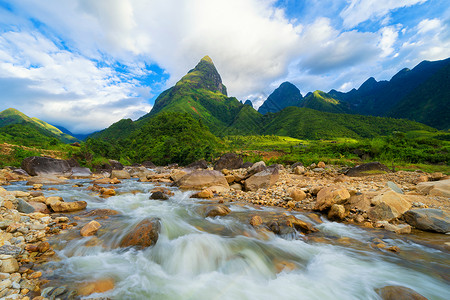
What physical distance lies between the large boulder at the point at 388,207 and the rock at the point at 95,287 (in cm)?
916

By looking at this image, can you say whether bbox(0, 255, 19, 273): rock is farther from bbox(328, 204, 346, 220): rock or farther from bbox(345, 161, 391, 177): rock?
bbox(345, 161, 391, 177): rock

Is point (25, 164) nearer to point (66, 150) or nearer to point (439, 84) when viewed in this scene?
point (66, 150)

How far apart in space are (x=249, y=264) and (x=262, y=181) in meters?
8.44

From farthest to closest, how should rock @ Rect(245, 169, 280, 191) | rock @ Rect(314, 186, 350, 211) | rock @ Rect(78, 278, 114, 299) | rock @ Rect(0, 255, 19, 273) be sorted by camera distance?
1. rock @ Rect(245, 169, 280, 191)
2. rock @ Rect(314, 186, 350, 211)
3. rock @ Rect(78, 278, 114, 299)
4. rock @ Rect(0, 255, 19, 273)

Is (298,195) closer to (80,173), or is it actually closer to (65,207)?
(65,207)

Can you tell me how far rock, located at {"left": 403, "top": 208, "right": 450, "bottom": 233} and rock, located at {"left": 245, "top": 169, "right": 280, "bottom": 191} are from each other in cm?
737

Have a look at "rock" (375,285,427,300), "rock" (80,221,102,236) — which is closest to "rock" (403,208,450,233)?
"rock" (375,285,427,300)

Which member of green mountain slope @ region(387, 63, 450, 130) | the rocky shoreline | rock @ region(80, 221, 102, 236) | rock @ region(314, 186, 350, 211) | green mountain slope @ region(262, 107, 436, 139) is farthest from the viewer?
green mountain slope @ region(387, 63, 450, 130)

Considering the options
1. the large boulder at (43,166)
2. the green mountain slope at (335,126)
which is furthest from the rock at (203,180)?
the green mountain slope at (335,126)

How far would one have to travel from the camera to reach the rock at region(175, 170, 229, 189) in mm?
14234

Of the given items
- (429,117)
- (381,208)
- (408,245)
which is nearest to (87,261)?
(408,245)

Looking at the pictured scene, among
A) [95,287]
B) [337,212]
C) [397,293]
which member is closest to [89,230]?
[95,287]

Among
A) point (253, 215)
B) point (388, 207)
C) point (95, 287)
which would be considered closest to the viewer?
point (95, 287)

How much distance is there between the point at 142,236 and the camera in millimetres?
5781
